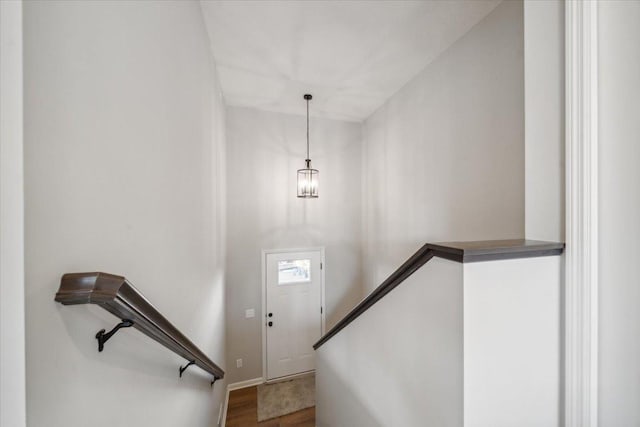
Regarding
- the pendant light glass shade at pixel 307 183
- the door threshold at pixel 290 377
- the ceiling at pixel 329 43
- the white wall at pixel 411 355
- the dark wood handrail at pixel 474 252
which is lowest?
the door threshold at pixel 290 377

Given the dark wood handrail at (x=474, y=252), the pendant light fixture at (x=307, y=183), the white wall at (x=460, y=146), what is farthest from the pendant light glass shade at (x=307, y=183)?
the dark wood handrail at (x=474, y=252)

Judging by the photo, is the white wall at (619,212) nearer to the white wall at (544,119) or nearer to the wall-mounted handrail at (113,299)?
the white wall at (544,119)

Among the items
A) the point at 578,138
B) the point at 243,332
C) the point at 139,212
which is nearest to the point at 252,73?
the point at 139,212

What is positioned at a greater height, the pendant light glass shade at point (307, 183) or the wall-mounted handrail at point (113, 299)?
the pendant light glass shade at point (307, 183)

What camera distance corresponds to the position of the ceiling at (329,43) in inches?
73.5

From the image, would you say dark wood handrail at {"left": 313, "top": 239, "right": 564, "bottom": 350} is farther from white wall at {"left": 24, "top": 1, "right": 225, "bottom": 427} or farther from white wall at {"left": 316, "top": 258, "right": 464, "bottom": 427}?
white wall at {"left": 24, "top": 1, "right": 225, "bottom": 427}

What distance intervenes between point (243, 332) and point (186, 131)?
2971 mm

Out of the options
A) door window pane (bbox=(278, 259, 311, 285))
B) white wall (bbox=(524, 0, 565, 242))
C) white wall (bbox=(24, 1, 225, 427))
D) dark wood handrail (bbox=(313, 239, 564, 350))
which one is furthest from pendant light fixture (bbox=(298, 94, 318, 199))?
white wall (bbox=(524, 0, 565, 242))

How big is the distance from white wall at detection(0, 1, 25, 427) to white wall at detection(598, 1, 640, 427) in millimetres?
1489

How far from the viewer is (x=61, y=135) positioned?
22.5 inches

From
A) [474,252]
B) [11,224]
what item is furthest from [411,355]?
[11,224]

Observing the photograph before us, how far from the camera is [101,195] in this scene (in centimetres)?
68

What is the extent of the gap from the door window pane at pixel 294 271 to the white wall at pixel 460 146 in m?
1.14

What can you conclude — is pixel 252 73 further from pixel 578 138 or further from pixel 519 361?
pixel 519 361
